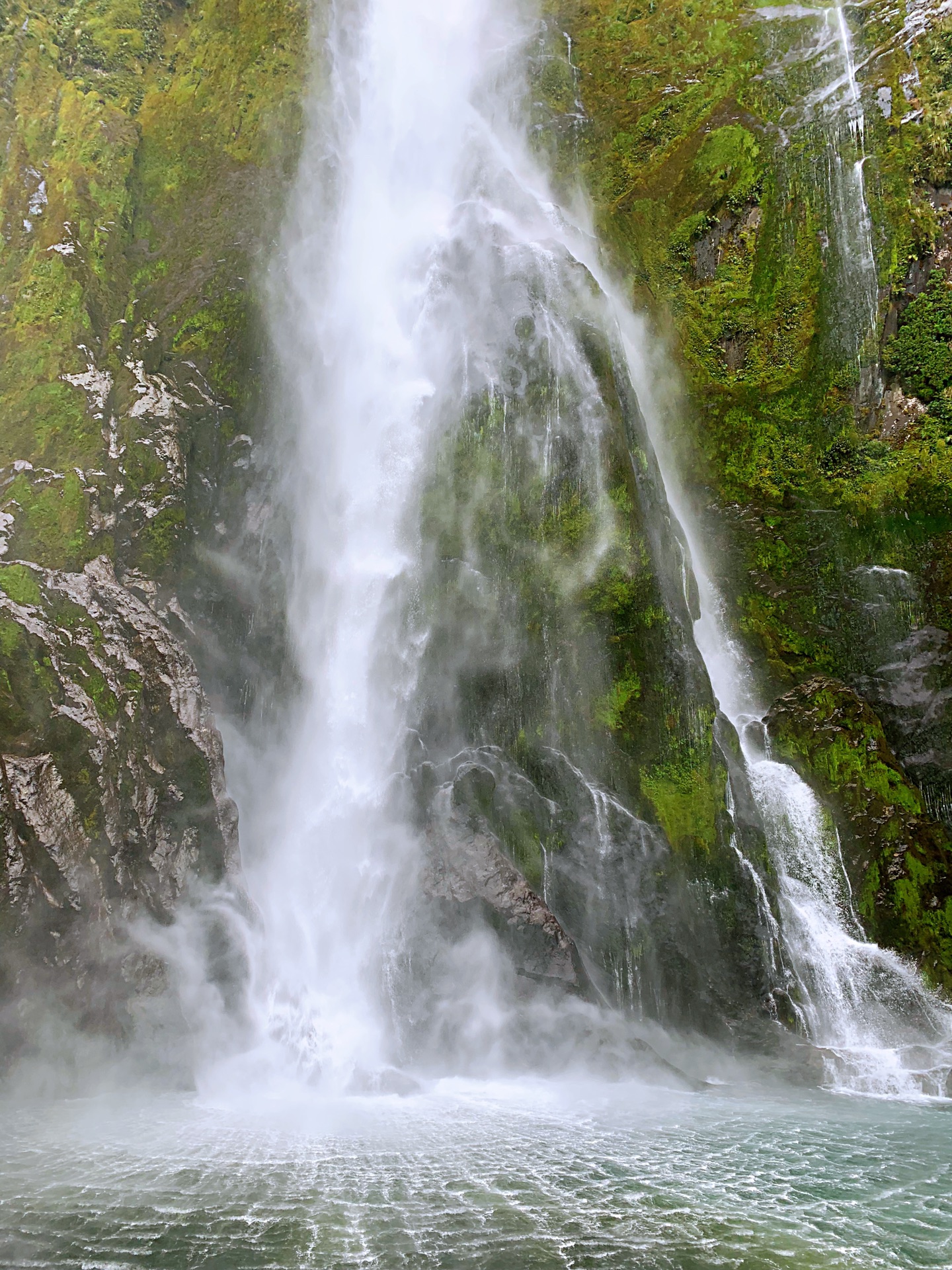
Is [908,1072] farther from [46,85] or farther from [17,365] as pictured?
[46,85]

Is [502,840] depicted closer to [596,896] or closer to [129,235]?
[596,896]

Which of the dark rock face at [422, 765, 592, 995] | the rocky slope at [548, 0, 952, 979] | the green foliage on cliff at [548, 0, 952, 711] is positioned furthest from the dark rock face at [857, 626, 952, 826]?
the dark rock face at [422, 765, 592, 995]

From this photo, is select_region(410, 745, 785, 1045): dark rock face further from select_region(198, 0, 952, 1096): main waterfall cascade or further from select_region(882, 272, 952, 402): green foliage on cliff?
select_region(882, 272, 952, 402): green foliage on cliff

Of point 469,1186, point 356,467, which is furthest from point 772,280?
point 469,1186

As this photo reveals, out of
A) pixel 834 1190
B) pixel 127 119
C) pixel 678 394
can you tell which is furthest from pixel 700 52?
pixel 834 1190

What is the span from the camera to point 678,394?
60.0ft

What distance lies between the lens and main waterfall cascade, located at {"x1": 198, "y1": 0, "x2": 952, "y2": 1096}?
12914mm

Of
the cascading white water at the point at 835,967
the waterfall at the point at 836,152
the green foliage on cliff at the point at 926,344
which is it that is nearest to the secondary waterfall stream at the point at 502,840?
the cascading white water at the point at 835,967

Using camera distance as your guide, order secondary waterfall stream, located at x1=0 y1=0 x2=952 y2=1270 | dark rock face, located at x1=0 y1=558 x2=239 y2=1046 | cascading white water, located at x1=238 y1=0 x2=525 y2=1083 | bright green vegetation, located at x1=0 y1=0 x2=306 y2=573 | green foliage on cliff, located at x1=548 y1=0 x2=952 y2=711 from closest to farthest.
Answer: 1. secondary waterfall stream, located at x1=0 y1=0 x2=952 y2=1270
2. dark rock face, located at x1=0 y1=558 x2=239 y2=1046
3. cascading white water, located at x1=238 y1=0 x2=525 y2=1083
4. bright green vegetation, located at x1=0 y1=0 x2=306 y2=573
5. green foliage on cliff, located at x1=548 y1=0 x2=952 y2=711

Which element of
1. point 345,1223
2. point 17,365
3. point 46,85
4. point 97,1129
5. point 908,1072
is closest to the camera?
point 345,1223

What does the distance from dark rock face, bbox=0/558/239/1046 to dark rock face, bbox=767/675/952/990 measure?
9573mm

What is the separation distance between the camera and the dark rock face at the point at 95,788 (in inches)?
445

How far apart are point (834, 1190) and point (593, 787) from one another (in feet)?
23.2

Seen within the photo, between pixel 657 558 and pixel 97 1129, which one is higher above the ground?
pixel 657 558
